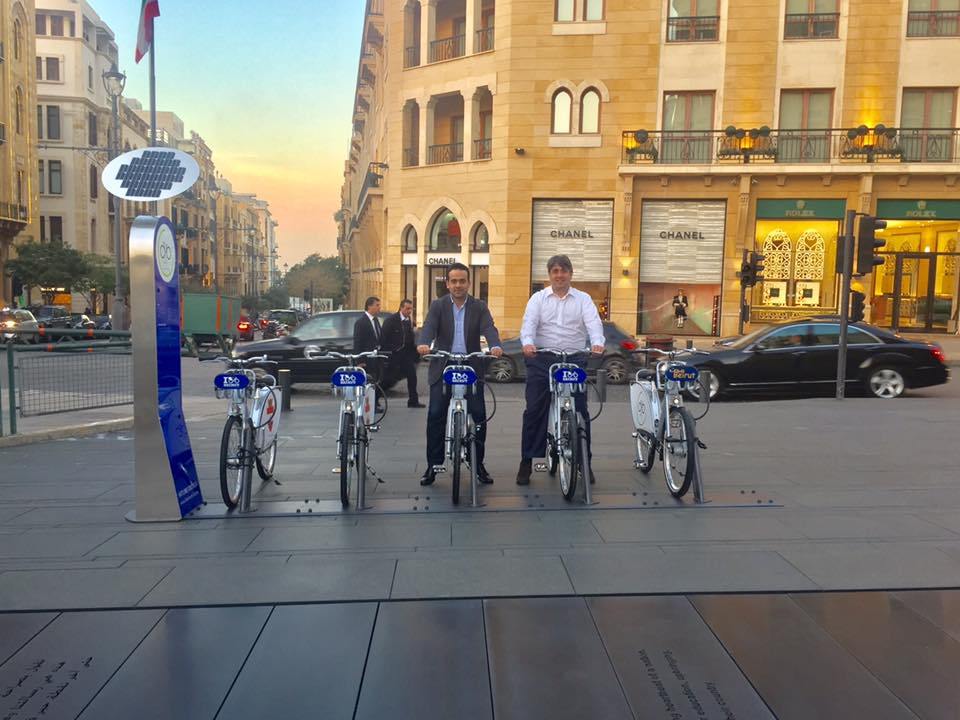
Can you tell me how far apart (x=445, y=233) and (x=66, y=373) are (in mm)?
21892

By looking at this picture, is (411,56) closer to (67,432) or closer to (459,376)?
(67,432)

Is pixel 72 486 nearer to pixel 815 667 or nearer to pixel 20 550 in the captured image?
pixel 20 550

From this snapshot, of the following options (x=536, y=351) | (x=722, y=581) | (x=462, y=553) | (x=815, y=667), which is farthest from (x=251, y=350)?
(x=815, y=667)

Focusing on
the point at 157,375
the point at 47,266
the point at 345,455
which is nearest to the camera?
the point at 157,375

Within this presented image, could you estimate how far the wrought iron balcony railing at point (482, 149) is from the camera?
1181 inches

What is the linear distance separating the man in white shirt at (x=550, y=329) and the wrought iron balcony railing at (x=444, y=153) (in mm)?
25519

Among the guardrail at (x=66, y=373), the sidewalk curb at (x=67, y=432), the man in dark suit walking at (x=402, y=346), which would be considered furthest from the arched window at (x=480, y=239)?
the sidewalk curb at (x=67, y=432)

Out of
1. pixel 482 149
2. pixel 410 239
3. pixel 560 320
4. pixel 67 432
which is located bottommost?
pixel 67 432

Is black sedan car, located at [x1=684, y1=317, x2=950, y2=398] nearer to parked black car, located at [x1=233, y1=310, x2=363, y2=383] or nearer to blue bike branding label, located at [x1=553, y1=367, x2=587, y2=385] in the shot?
parked black car, located at [x1=233, y1=310, x2=363, y2=383]

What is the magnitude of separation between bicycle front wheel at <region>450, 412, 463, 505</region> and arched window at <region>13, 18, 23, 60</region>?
51.1 meters

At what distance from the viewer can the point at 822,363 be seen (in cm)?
1430

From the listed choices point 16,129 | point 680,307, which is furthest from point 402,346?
point 16,129

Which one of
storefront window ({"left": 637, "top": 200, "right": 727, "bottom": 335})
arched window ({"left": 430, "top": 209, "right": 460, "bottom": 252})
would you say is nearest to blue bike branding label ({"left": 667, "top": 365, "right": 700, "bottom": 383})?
storefront window ({"left": 637, "top": 200, "right": 727, "bottom": 335})

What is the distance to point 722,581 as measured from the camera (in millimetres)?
4438
